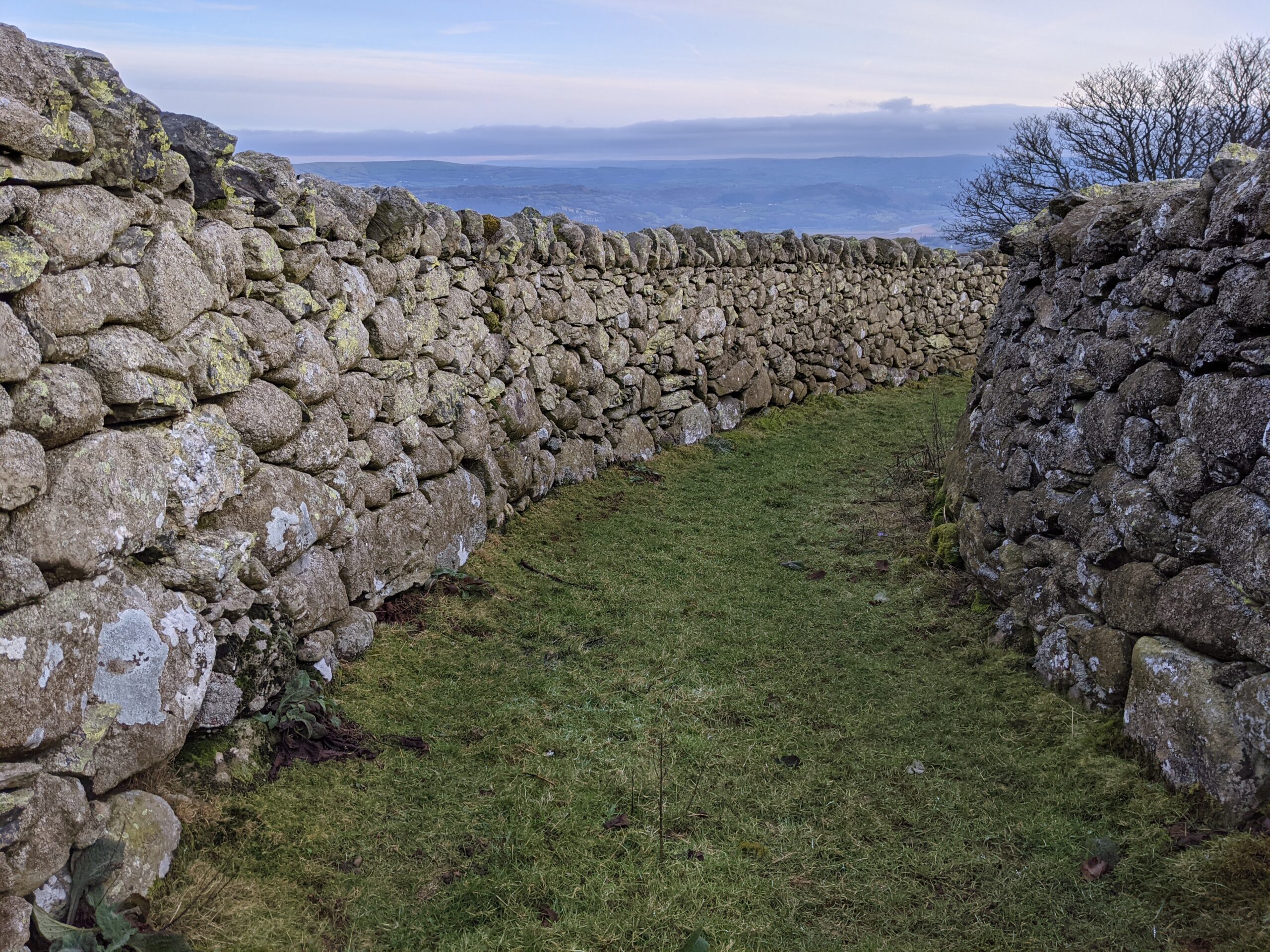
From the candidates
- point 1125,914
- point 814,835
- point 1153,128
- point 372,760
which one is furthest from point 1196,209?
point 1153,128

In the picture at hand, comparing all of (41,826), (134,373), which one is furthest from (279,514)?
(41,826)

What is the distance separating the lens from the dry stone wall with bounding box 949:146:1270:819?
328 centimetres

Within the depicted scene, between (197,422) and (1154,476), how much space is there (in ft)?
13.9

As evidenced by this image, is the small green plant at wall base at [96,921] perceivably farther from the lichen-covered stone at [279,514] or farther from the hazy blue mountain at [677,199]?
the hazy blue mountain at [677,199]

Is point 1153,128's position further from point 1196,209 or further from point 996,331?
point 1196,209

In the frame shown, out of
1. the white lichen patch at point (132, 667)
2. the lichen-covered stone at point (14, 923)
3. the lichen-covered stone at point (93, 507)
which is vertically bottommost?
the lichen-covered stone at point (14, 923)

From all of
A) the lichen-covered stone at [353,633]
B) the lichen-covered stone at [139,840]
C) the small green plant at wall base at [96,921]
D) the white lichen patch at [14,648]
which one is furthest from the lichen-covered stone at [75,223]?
the lichen-covered stone at [353,633]

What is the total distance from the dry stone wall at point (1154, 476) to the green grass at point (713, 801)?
296 mm

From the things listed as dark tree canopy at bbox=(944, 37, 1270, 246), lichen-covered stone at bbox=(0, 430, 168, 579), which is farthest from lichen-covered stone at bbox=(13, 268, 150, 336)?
dark tree canopy at bbox=(944, 37, 1270, 246)

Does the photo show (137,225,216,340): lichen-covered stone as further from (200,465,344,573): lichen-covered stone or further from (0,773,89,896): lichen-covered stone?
(0,773,89,896): lichen-covered stone

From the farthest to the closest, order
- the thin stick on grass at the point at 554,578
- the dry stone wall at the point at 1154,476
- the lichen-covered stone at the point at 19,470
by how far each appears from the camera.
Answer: the thin stick on grass at the point at 554,578, the dry stone wall at the point at 1154,476, the lichen-covered stone at the point at 19,470

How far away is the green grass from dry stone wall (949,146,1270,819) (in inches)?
11.6

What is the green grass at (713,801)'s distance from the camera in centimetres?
287

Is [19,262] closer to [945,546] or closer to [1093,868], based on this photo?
[1093,868]
